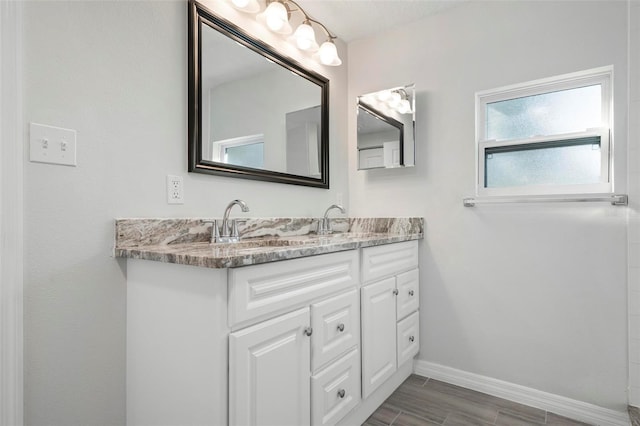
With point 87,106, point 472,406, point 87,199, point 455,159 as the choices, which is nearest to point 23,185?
point 87,199

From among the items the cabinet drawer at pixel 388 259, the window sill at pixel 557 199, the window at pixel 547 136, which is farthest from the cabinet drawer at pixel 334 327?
the window at pixel 547 136

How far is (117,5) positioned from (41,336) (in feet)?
3.86

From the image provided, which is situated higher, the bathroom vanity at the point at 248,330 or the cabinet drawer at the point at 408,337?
the bathroom vanity at the point at 248,330

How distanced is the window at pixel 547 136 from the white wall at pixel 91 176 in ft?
5.57

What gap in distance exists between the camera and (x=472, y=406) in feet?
6.10

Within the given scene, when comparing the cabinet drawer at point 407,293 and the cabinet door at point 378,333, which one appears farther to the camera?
the cabinet drawer at point 407,293

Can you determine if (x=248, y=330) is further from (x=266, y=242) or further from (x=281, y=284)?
(x=266, y=242)

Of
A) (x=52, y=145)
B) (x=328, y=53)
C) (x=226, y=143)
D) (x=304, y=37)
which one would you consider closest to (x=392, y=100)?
(x=328, y=53)

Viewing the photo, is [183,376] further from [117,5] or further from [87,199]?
[117,5]

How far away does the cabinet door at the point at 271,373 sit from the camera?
102 centimetres

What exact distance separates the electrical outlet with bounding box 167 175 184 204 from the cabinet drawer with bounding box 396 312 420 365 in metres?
1.33

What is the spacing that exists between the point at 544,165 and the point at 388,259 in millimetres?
1003

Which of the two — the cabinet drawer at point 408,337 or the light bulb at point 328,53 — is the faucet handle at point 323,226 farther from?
the light bulb at point 328,53

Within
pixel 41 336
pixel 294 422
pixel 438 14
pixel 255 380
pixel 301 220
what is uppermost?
pixel 438 14
